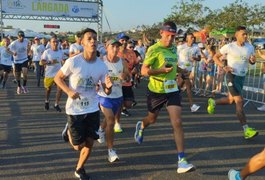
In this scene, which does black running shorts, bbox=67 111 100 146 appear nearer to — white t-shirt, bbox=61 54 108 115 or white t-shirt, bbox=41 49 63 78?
white t-shirt, bbox=61 54 108 115

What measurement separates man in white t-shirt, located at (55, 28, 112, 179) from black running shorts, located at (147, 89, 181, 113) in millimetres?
1148

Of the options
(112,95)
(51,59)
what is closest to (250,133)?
(112,95)

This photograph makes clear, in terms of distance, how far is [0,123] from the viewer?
316 inches

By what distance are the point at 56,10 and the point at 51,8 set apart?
38 centimetres

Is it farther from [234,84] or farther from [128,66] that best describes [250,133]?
[128,66]

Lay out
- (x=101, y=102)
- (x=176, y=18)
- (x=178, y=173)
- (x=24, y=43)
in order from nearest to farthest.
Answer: (x=178, y=173) → (x=101, y=102) → (x=24, y=43) → (x=176, y=18)

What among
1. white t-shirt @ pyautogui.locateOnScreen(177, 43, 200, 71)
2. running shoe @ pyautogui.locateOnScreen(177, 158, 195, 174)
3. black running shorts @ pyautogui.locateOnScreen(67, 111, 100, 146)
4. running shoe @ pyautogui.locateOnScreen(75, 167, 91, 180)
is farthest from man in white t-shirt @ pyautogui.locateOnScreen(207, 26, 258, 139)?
running shoe @ pyautogui.locateOnScreen(75, 167, 91, 180)

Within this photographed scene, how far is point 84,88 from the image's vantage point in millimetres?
4551

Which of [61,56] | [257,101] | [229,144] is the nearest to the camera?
[229,144]

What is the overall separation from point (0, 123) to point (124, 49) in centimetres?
326

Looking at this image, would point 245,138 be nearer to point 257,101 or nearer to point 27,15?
point 257,101

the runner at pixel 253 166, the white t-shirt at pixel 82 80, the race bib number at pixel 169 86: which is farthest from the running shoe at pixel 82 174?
the runner at pixel 253 166

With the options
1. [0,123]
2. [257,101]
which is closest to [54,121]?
[0,123]

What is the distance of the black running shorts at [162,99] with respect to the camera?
541 cm
